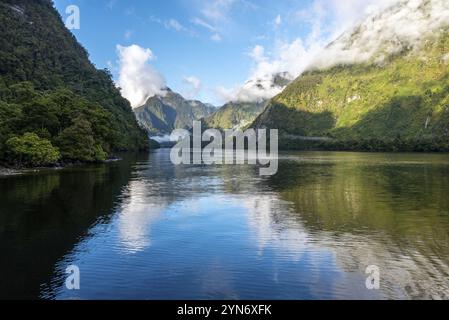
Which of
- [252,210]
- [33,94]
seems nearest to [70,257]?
[252,210]

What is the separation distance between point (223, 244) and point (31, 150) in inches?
2562

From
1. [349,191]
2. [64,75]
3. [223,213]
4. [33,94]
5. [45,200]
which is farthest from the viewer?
[64,75]

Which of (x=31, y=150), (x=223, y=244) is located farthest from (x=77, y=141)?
(x=223, y=244)

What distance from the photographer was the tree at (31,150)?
80000 mm

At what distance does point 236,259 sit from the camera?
2436cm

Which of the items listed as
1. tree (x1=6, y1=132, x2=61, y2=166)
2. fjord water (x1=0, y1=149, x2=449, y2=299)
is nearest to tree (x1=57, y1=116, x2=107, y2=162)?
tree (x1=6, y1=132, x2=61, y2=166)

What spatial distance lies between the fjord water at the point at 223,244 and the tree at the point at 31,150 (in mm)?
29949

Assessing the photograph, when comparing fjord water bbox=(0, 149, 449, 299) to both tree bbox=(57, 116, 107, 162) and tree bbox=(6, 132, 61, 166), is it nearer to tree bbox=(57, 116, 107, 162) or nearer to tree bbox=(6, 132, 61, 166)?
tree bbox=(6, 132, 61, 166)

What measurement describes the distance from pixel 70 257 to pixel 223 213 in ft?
58.1

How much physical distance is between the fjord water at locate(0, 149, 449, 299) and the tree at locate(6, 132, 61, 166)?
29949mm

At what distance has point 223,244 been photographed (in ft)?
92.1

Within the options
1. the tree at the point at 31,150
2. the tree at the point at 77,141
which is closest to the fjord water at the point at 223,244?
the tree at the point at 31,150
